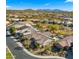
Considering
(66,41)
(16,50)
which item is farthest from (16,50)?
(66,41)

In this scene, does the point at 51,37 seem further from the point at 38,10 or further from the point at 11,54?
the point at 11,54

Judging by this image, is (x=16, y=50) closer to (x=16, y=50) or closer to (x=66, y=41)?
(x=16, y=50)

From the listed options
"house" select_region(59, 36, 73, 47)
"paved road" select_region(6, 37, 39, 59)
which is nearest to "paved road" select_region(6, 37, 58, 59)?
"paved road" select_region(6, 37, 39, 59)

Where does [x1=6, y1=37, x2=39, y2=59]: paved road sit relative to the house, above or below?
below

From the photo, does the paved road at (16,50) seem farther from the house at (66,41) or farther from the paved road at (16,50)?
the house at (66,41)

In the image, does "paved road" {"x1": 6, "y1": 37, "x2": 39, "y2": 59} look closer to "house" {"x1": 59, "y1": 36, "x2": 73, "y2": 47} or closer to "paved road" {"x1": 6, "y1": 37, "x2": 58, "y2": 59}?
"paved road" {"x1": 6, "y1": 37, "x2": 58, "y2": 59}

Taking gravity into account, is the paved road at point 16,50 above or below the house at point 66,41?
below

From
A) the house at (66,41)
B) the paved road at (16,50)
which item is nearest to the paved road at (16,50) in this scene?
the paved road at (16,50)

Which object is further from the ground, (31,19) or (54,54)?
(31,19)
